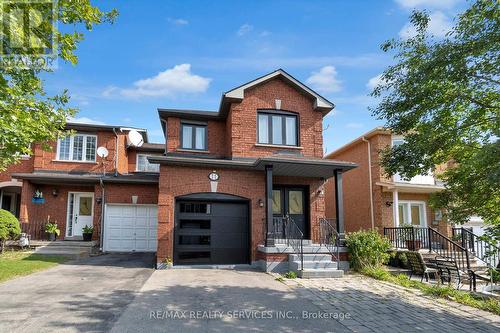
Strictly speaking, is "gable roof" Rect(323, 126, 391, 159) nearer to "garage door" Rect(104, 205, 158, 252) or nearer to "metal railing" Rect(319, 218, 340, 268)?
"metal railing" Rect(319, 218, 340, 268)

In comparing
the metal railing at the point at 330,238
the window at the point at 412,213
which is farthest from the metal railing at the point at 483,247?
the metal railing at the point at 330,238

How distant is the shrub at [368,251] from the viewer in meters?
11.5

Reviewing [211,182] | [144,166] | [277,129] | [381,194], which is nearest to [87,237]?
[144,166]

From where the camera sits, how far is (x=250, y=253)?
12539 millimetres

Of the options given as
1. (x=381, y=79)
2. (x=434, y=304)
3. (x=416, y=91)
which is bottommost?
(x=434, y=304)

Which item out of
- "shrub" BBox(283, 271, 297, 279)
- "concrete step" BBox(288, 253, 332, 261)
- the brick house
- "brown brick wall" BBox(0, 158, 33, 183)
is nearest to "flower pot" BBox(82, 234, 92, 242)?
"brown brick wall" BBox(0, 158, 33, 183)

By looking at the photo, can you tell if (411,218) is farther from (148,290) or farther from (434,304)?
(148,290)

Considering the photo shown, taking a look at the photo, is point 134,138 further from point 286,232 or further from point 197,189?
point 286,232

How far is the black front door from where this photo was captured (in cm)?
1387

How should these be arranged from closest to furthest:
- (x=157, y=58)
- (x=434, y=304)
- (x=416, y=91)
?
(x=416, y=91) < (x=434, y=304) < (x=157, y=58)

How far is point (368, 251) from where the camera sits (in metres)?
11.5

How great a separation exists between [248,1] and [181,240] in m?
8.04

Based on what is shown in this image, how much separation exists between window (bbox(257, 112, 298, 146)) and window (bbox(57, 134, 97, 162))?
9422 mm

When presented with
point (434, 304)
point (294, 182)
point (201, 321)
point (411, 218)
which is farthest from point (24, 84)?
point (411, 218)
